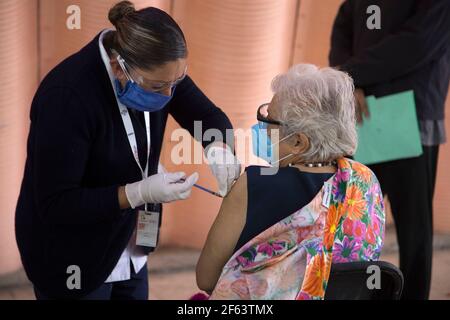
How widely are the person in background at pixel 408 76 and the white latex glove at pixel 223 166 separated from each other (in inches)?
34.0

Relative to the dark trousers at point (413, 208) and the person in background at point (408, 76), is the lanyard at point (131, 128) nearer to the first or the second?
the person in background at point (408, 76)

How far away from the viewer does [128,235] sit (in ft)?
7.39

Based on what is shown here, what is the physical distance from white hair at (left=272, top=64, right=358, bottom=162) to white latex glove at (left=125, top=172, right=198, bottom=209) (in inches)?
12.2

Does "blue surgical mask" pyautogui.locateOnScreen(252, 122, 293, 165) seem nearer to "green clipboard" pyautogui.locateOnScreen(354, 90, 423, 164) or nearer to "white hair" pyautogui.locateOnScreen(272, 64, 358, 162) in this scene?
"white hair" pyautogui.locateOnScreen(272, 64, 358, 162)

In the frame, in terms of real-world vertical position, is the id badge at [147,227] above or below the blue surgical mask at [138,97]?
below

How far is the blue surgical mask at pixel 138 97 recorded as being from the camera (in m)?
2.02

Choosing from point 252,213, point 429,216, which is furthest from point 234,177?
point 429,216

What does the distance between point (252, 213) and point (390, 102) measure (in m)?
1.23

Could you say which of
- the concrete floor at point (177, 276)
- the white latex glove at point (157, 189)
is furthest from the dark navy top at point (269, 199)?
the concrete floor at point (177, 276)

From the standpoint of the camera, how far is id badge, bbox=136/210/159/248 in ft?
7.45

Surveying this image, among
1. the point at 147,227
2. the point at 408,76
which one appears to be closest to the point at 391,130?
the point at 408,76

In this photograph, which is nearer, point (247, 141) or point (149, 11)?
point (149, 11)

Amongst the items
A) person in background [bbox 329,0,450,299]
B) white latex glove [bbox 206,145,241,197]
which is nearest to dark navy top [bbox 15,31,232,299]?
white latex glove [bbox 206,145,241,197]
